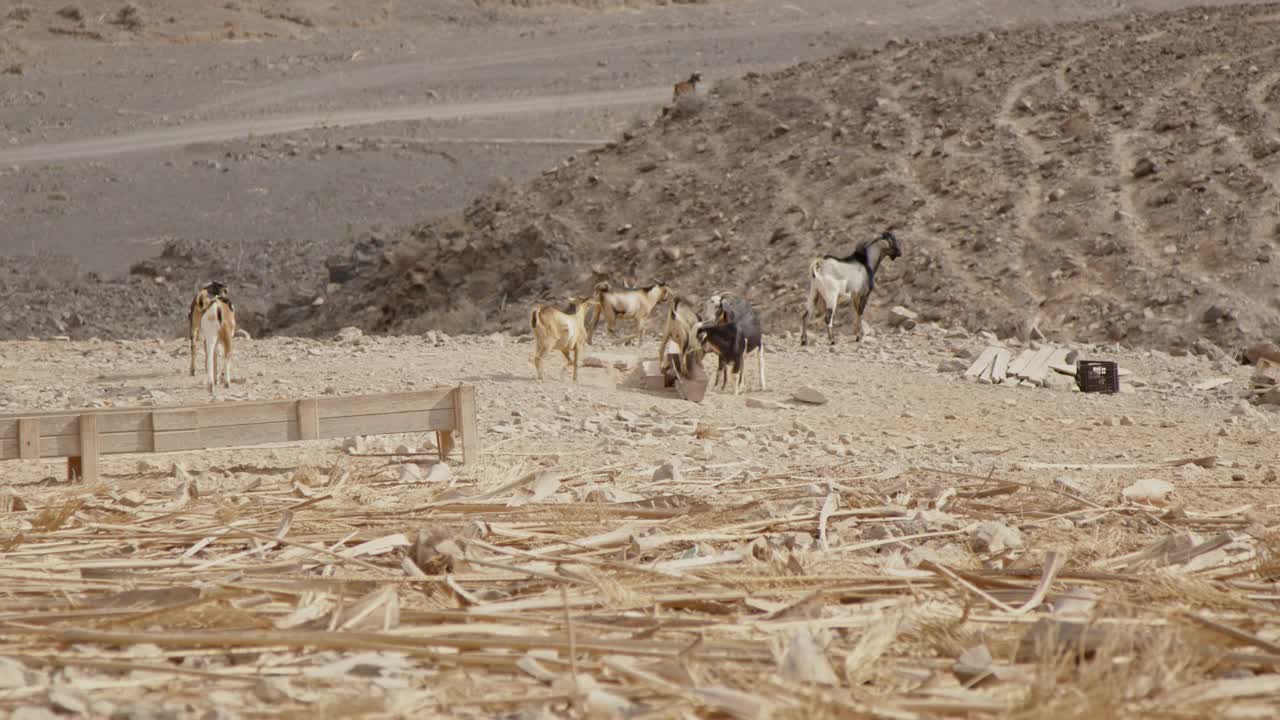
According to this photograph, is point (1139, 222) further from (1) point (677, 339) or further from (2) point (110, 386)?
(2) point (110, 386)

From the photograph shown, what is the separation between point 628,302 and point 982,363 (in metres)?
4.22

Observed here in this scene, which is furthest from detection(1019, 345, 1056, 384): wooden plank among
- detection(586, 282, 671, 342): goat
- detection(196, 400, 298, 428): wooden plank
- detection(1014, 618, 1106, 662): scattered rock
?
detection(1014, 618, 1106, 662): scattered rock

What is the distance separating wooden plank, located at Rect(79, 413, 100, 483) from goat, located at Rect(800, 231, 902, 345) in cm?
906

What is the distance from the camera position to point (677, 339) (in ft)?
42.3

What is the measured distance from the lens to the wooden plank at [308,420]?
8.58 metres

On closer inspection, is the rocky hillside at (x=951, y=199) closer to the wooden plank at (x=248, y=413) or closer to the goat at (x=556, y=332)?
the goat at (x=556, y=332)

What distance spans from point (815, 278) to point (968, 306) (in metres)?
2.41

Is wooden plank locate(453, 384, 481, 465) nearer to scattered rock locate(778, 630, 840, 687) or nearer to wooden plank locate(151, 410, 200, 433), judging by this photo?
wooden plank locate(151, 410, 200, 433)

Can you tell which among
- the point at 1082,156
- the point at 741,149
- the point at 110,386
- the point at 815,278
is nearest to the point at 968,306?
the point at 815,278

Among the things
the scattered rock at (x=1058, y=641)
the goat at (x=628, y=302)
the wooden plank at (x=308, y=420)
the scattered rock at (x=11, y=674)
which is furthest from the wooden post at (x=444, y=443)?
the goat at (x=628, y=302)

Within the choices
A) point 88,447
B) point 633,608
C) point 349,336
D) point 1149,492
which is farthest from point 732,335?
point 633,608

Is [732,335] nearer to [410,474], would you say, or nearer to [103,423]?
[410,474]

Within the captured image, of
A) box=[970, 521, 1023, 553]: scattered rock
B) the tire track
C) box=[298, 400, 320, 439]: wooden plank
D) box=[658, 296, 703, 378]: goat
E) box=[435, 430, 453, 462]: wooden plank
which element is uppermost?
the tire track

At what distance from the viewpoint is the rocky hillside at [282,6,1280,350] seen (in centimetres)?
1672
